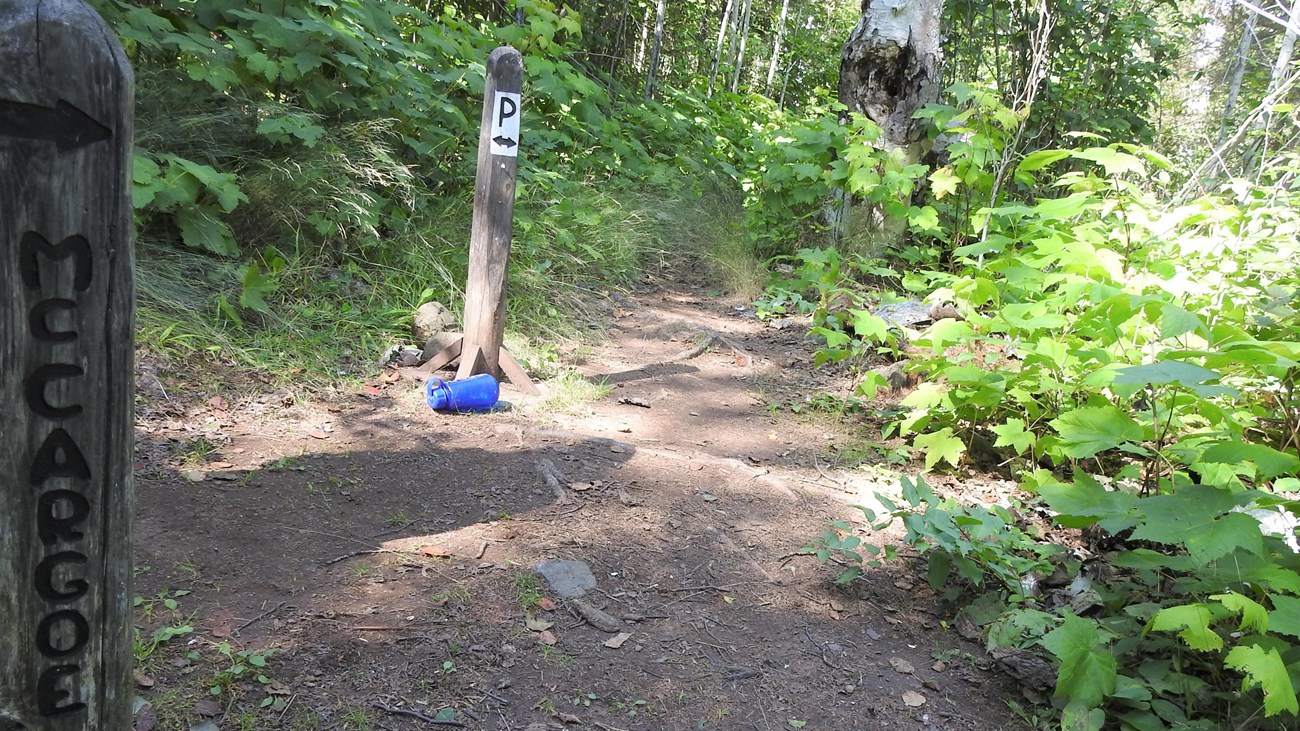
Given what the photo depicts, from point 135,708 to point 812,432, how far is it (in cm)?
326

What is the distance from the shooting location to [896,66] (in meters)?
7.05

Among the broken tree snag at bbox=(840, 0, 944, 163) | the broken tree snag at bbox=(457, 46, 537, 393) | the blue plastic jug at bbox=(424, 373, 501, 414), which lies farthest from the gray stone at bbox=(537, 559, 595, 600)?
the broken tree snag at bbox=(840, 0, 944, 163)

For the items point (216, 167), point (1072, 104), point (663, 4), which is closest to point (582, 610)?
point (216, 167)

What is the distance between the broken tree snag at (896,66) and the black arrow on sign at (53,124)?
6705 millimetres

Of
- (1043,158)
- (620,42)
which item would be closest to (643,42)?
(620,42)

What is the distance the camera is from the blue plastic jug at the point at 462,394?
409cm

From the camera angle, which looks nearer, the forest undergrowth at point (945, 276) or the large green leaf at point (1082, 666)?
the large green leaf at point (1082, 666)

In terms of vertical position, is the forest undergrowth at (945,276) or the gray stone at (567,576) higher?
the forest undergrowth at (945,276)

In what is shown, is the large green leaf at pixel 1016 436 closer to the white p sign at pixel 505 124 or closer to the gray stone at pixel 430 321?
the white p sign at pixel 505 124

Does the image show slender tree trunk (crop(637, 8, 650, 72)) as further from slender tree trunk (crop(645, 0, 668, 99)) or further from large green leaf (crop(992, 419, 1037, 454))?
large green leaf (crop(992, 419, 1037, 454))

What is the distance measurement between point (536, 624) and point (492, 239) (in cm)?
246

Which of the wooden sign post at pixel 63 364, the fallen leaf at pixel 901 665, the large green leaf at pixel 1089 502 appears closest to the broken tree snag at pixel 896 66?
the large green leaf at pixel 1089 502

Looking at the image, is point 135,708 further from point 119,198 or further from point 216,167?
point 216,167

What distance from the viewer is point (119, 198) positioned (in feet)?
4.25
